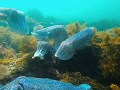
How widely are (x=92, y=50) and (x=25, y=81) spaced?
283 cm

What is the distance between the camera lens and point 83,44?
5.23 meters

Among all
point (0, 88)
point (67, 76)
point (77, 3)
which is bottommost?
point (67, 76)

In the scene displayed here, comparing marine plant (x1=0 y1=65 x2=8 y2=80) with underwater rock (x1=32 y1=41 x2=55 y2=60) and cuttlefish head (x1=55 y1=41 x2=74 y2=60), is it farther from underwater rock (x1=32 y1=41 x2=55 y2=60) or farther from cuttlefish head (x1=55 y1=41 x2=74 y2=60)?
cuttlefish head (x1=55 y1=41 x2=74 y2=60)

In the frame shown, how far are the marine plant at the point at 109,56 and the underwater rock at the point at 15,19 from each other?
1.61 meters

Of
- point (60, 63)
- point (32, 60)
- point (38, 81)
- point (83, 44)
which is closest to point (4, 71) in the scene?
point (32, 60)

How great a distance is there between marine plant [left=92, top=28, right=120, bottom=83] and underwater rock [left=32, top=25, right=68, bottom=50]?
854 mm

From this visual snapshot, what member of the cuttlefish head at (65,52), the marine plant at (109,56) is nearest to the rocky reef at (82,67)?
the marine plant at (109,56)

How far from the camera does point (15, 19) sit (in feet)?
16.8

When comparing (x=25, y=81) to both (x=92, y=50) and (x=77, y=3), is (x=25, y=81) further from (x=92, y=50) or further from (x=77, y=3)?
(x=77, y=3)

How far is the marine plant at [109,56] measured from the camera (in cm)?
506

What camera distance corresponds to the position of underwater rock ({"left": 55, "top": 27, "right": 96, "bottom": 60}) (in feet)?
15.9

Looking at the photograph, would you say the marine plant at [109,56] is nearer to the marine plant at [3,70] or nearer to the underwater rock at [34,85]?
the marine plant at [3,70]

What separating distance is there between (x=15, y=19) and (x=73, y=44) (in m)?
1.33

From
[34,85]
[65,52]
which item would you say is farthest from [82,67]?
[34,85]
